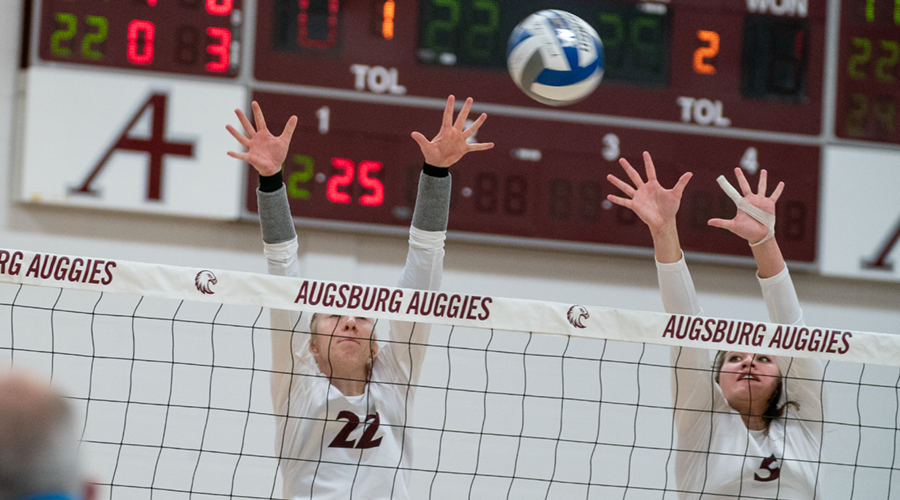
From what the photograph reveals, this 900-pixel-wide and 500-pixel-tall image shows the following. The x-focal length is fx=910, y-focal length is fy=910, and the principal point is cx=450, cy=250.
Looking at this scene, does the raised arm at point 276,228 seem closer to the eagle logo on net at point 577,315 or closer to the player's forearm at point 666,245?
the eagle logo on net at point 577,315

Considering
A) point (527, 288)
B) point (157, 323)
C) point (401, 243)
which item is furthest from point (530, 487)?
point (157, 323)

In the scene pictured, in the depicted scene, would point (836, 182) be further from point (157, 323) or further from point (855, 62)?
point (157, 323)

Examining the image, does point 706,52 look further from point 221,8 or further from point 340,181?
point 221,8

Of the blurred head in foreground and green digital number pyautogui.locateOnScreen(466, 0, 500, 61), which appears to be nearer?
the blurred head in foreground

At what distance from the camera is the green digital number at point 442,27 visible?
537 centimetres

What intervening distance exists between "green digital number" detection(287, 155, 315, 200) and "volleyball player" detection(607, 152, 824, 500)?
2.51 m

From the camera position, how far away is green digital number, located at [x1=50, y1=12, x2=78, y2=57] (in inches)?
202

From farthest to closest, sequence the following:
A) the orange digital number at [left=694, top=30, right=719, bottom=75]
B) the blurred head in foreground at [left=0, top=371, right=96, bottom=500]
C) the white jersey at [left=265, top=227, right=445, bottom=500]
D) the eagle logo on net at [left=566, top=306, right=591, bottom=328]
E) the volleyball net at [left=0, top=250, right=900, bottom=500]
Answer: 1. the orange digital number at [left=694, top=30, right=719, bottom=75]
2. the volleyball net at [left=0, top=250, right=900, bottom=500]
3. the eagle logo on net at [left=566, top=306, right=591, bottom=328]
4. the white jersey at [left=265, top=227, right=445, bottom=500]
5. the blurred head in foreground at [left=0, top=371, right=96, bottom=500]

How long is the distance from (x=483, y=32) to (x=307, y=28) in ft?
3.39

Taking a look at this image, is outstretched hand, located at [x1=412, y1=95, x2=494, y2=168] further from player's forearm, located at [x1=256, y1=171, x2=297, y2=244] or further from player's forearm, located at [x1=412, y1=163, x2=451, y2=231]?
player's forearm, located at [x1=256, y1=171, x2=297, y2=244]

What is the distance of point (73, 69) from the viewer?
514 centimetres

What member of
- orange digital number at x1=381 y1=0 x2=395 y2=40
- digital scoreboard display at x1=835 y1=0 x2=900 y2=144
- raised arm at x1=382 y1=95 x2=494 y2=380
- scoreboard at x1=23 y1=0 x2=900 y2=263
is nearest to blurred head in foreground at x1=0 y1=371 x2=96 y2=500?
raised arm at x1=382 y1=95 x2=494 y2=380

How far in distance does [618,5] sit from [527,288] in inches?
70.6

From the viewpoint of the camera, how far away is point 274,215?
3014 millimetres
